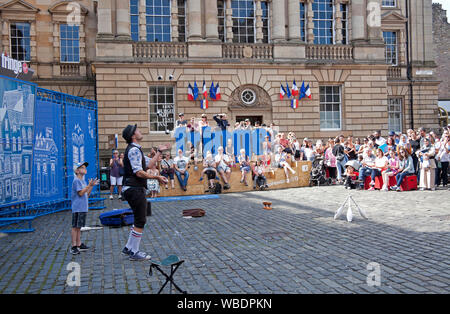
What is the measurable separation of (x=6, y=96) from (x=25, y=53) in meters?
22.7

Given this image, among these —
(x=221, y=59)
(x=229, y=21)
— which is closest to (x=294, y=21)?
(x=229, y=21)

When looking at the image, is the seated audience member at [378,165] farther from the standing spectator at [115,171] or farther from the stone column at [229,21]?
the stone column at [229,21]

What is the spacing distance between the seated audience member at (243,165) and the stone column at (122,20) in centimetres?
1173

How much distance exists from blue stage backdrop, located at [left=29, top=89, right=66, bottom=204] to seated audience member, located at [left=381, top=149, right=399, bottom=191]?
40.0 ft

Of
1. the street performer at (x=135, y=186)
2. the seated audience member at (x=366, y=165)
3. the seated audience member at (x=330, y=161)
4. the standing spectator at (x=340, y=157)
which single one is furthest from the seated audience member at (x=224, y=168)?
the street performer at (x=135, y=186)

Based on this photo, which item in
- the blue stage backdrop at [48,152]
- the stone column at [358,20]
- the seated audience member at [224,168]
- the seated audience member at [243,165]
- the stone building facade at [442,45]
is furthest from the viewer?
the stone building facade at [442,45]

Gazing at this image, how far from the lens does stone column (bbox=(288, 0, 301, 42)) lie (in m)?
29.2

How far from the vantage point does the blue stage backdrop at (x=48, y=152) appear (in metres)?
12.7

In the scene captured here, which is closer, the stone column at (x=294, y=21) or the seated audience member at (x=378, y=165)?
the seated audience member at (x=378, y=165)

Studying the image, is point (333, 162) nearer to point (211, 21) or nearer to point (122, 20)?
point (211, 21)

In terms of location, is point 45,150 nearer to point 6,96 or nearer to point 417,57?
point 6,96

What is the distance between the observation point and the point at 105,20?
26.7 meters
